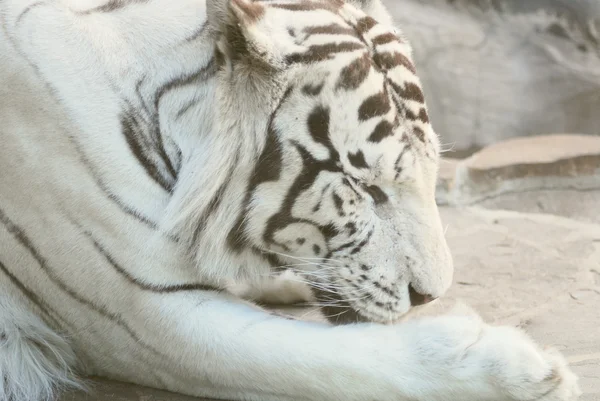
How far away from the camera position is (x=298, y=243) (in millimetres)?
1688

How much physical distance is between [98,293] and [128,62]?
0.48 meters

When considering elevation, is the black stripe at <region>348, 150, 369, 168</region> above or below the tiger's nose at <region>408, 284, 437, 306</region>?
above

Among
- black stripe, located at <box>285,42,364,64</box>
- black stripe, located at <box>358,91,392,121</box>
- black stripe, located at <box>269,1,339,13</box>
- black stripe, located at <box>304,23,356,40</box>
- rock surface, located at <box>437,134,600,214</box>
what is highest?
black stripe, located at <box>269,1,339,13</box>

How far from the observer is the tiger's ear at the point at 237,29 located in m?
1.49

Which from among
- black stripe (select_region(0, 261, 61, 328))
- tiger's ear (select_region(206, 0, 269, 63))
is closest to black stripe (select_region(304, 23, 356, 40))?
tiger's ear (select_region(206, 0, 269, 63))

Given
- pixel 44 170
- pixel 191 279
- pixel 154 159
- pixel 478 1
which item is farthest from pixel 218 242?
pixel 478 1

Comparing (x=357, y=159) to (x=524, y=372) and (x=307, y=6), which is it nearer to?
(x=307, y=6)

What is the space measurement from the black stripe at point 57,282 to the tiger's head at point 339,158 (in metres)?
0.28

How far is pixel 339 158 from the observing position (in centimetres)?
160

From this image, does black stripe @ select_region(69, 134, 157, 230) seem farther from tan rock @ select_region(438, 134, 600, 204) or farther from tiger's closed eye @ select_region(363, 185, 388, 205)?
tan rock @ select_region(438, 134, 600, 204)

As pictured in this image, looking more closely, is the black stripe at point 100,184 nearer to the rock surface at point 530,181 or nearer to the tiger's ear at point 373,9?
the tiger's ear at point 373,9

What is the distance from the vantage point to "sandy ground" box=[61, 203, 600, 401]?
1937 mm

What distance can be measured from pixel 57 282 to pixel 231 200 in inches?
16.0

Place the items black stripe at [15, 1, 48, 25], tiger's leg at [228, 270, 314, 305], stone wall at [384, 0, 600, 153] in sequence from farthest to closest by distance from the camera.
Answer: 1. stone wall at [384, 0, 600, 153]
2. tiger's leg at [228, 270, 314, 305]
3. black stripe at [15, 1, 48, 25]
